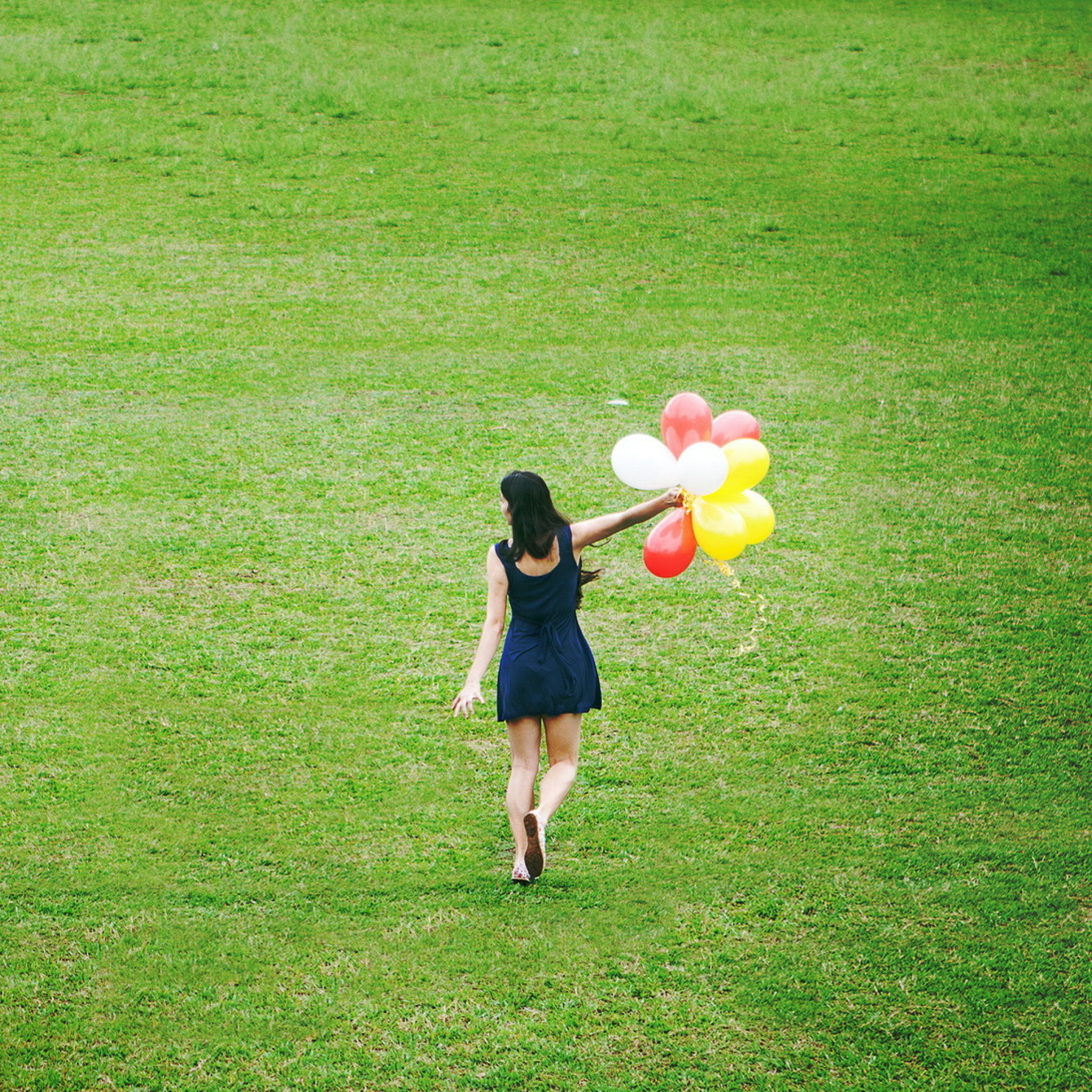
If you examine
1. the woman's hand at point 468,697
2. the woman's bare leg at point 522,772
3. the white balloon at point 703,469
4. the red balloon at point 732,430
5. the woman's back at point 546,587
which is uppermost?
the red balloon at point 732,430

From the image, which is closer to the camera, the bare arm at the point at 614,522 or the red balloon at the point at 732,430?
the bare arm at the point at 614,522

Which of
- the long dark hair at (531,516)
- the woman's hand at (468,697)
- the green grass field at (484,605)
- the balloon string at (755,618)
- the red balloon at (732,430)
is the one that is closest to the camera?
the green grass field at (484,605)

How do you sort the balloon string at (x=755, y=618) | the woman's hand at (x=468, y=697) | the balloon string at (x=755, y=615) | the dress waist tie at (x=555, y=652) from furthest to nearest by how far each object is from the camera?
the balloon string at (x=755, y=618) → the balloon string at (x=755, y=615) → the dress waist tie at (x=555, y=652) → the woman's hand at (x=468, y=697)

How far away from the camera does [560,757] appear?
529 centimetres

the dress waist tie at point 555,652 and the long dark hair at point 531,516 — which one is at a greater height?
the long dark hair at point 531,516

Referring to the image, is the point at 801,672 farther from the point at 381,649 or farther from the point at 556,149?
the point at 556,149

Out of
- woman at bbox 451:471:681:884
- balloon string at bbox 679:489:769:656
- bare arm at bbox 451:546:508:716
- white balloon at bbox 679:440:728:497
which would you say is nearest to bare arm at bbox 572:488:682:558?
woman at bbox 451:471:681:884

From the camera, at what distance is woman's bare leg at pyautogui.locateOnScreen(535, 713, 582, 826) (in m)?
5.11

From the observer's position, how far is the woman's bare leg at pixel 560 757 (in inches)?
201

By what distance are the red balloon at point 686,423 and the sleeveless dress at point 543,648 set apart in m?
0.64

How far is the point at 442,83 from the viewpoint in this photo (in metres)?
19.1

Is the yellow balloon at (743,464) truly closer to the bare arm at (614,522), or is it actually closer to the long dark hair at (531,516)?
the bare arm at (614,522)

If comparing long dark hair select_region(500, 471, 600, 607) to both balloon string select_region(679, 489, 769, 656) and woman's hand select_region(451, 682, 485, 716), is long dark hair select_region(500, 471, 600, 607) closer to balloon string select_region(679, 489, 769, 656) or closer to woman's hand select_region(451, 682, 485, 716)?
woman's hand select_region(451, 682, 485, 716)

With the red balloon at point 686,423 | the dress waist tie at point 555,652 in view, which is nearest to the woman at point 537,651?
the dress waist tie at point 555,652
